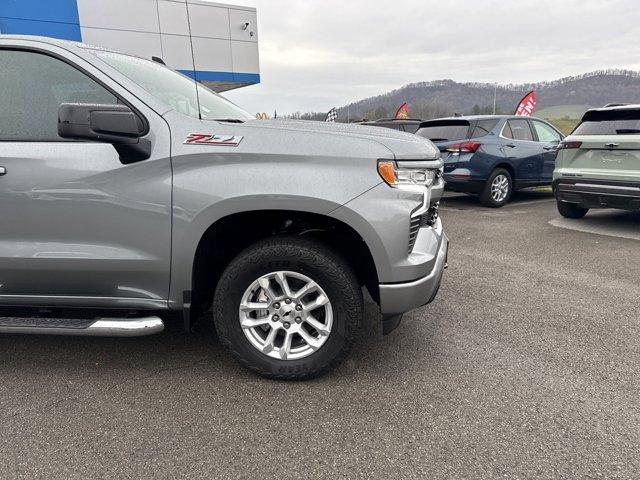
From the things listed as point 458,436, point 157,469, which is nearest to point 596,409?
point 458,436

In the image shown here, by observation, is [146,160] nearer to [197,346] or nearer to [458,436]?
[197,346]

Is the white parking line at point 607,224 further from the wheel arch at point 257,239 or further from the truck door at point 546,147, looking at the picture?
the wheel arch at point 257,239

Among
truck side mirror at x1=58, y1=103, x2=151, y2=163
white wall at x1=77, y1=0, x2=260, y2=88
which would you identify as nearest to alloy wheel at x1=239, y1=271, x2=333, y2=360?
truck side mirror at x1=58, y1=103, x2=151, y2=163

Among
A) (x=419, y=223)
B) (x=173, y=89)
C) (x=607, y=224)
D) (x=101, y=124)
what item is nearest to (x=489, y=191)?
(x=607, y=224)

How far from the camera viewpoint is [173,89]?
280 centimetres

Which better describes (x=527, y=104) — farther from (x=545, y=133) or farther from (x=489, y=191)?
(x=489, y=191)

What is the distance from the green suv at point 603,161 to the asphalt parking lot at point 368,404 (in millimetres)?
2682

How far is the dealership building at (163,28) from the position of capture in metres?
14.9

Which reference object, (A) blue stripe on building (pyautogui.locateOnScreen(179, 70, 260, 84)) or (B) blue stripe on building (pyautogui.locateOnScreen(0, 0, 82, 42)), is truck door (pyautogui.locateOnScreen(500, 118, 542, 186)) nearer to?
(B) blue stripe on building (pyautogui.locateOnScreen(0, 0, 82, 42))

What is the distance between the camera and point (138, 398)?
2436 mm

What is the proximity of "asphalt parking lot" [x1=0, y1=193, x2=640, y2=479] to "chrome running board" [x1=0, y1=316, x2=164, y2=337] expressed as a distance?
37 centimetres

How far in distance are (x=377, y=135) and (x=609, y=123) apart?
197 inches

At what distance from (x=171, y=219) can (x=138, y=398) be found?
101 centimetres

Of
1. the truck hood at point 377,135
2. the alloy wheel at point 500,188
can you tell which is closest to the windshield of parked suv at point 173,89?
the truck hood at point 377,135
